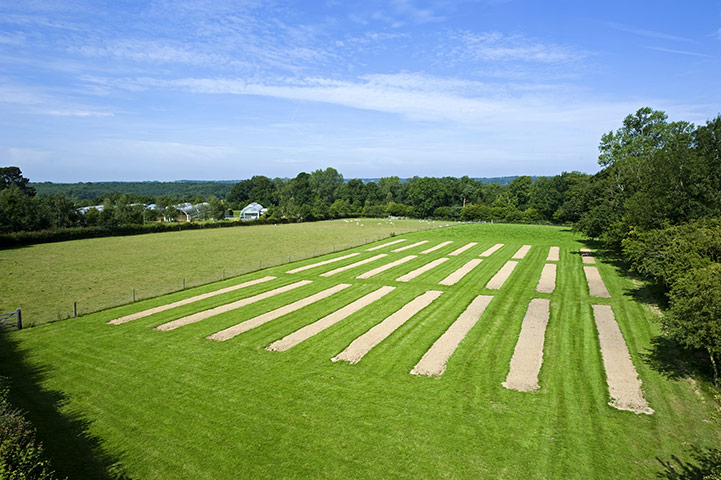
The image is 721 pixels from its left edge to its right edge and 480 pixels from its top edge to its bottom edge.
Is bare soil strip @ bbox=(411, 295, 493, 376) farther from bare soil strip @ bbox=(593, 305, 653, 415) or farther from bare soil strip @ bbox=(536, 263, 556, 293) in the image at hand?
bare soil strip @ bbox=(536, 263, 556, 293)

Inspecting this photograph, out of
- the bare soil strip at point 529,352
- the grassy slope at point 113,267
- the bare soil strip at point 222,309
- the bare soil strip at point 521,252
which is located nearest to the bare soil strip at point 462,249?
the bare soil strip at point 521,252

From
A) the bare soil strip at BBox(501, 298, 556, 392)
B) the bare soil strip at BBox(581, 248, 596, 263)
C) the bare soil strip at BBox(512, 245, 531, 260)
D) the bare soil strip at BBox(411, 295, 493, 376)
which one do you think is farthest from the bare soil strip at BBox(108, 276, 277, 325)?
the bare soil strip at BBox(581, 248, 596, 263)

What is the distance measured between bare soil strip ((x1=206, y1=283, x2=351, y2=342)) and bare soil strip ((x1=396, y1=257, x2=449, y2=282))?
19.1 ft

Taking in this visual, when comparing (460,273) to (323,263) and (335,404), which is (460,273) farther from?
(335,404)

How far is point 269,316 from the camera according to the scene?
22.1 metres

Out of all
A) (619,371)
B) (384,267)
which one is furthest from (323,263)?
(619,371)

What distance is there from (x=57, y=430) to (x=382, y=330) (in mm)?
13438

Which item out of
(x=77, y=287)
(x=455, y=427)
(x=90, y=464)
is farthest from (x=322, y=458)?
(x=77, y=287)

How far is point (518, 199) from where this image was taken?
5054 inches

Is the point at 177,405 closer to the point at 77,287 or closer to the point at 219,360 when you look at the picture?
the point at 219,360

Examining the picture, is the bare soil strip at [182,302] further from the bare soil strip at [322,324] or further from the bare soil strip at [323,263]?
the bare soil strip at [322,324]

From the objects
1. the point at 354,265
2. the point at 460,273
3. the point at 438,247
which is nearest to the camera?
the point at 460,273

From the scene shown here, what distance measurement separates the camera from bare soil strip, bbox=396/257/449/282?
31869 millimetres

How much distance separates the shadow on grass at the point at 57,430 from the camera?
989 cm
